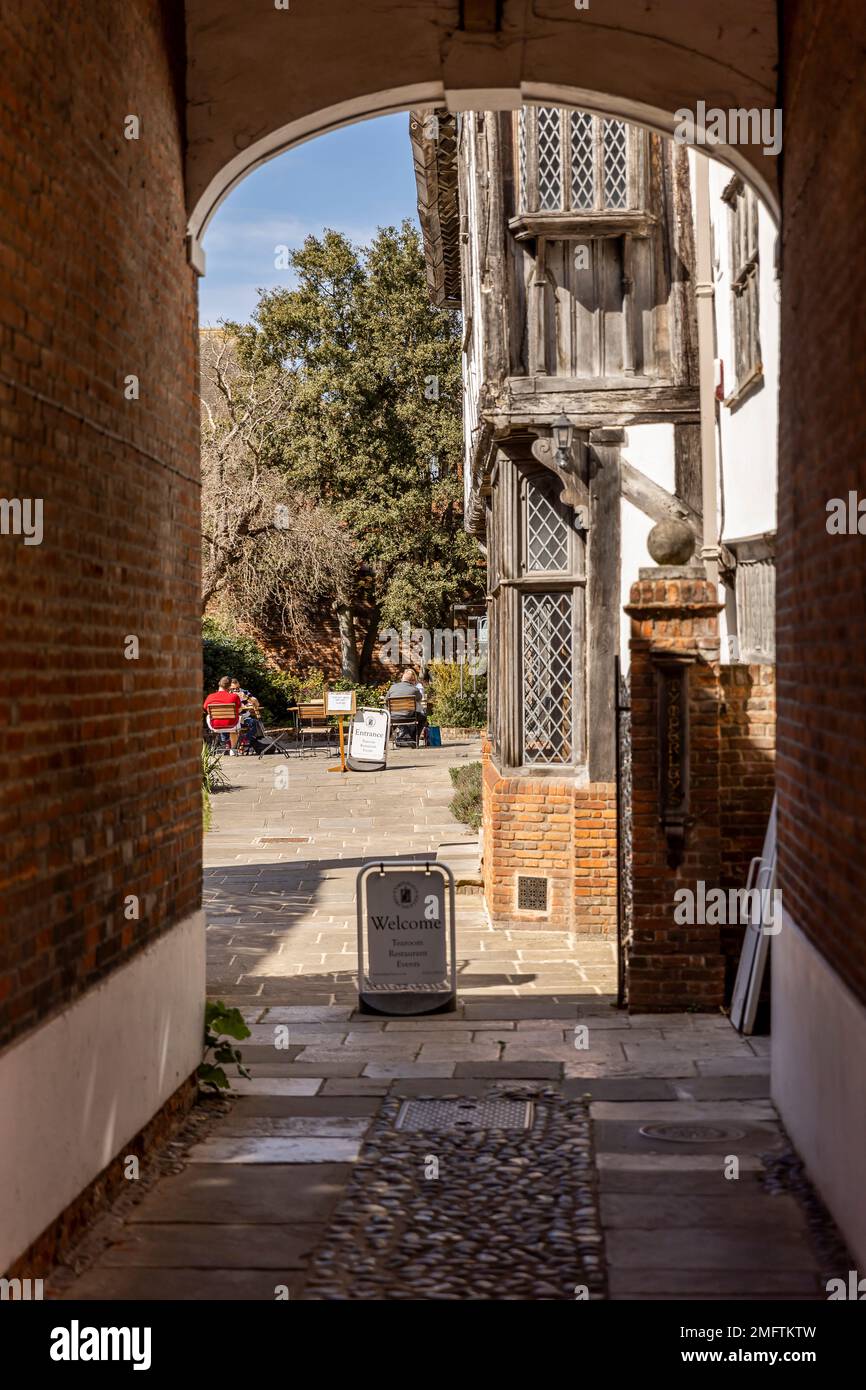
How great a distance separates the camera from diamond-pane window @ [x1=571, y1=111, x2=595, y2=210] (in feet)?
38.7

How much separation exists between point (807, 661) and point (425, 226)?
48.7 feet

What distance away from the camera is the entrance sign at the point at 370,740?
24.9m

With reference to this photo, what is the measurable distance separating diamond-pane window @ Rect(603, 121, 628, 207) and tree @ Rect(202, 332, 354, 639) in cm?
2227

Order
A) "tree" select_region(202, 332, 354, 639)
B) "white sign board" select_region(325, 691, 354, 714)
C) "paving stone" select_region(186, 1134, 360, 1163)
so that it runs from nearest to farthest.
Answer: "paving stone" select_region(186, 1134, 360, 1163)
"white sign board" select_region(325, 691, 354, 714)
"tree" select_region(202, 332, 354, 639)

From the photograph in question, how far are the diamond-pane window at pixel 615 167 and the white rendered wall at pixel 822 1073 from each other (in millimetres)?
7033

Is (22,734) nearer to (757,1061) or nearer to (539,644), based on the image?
(757,1061)

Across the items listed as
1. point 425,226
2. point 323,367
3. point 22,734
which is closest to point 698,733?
point 22,734

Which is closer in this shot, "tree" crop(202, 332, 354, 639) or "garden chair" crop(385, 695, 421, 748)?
"garden chair" crop(385, 695, 421, 748)

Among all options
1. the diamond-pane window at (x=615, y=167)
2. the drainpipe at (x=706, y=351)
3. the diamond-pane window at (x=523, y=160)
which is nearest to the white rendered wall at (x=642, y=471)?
the drainpipe at (x=706, y=351)

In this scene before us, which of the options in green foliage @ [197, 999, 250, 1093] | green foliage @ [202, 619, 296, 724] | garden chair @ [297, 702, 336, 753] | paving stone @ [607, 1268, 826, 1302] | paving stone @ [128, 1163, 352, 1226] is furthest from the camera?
green foliage @ [202, 619, 296, 724]

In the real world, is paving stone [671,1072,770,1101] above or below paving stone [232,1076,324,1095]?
above

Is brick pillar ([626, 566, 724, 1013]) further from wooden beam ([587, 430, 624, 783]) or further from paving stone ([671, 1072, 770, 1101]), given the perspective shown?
wooden beam ([587, 430, 624, 783])

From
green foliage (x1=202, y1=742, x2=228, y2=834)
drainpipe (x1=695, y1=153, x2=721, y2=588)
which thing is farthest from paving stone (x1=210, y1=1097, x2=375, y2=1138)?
green foliage (x1=202, y1=742, x2=228, y2=834)

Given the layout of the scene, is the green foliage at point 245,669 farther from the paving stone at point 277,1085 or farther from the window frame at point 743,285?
the paving stone at point 277,1085
